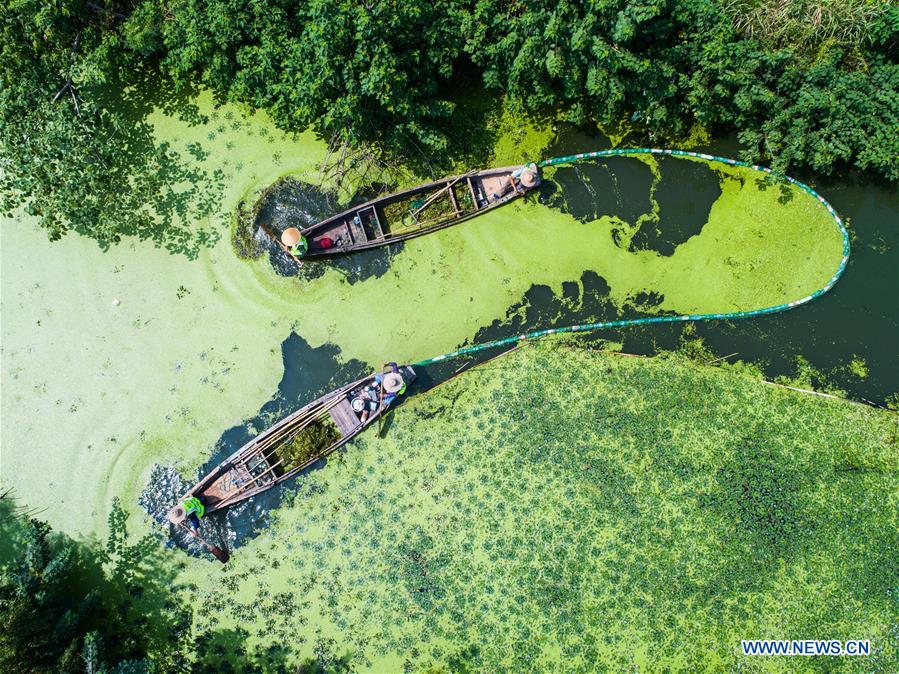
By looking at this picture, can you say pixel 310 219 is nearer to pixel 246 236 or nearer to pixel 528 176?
pixel 246 236

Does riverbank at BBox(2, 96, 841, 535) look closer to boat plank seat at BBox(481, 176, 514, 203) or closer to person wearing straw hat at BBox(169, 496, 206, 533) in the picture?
boat plank seat at BBox(481, 176, 514, 203)

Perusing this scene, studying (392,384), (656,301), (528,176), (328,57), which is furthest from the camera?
(656,301)

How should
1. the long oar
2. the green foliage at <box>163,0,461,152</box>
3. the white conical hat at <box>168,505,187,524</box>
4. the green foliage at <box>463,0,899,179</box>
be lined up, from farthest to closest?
the long oar → the white conical hat at <box>168,505,187,524</box> → the green foliage at <box>463,0,899,179</box> → the green foliage at <box>163,0,461,152</box>

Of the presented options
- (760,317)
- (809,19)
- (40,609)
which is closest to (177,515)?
(40,609)

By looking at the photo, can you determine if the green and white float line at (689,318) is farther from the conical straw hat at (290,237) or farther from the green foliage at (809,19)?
the conical straw hat at (290,237)

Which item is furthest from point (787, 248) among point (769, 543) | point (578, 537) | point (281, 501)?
point (281, 501)

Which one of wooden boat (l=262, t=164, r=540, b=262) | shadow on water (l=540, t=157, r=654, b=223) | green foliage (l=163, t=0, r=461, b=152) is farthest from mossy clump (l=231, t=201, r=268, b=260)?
shadow on water (l=540, t=157, r=654, b=223)

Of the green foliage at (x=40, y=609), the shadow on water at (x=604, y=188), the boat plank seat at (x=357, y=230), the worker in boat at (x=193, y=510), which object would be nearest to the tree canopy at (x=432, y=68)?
the shadow on water at (x=604, y=188)
